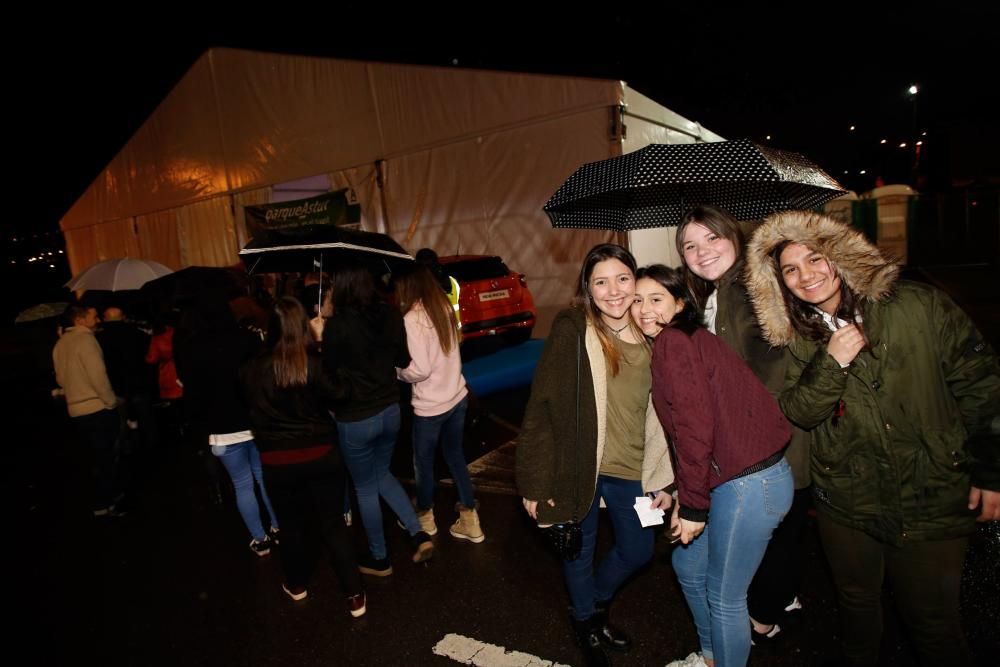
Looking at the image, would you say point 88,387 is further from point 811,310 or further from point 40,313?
point 811,310

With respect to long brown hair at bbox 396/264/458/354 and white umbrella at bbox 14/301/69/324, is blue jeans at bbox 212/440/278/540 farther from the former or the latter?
white umbrella at bbox 14/301/69/324

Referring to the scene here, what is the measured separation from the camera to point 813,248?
215 centimetres

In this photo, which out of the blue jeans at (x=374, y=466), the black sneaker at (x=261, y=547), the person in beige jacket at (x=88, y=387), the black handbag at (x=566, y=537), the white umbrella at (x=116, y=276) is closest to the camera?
the black handbag at (x=566, y=537)

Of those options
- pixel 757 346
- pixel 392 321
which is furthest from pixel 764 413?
pixel 392 321

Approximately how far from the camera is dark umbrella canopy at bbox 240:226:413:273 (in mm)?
3777

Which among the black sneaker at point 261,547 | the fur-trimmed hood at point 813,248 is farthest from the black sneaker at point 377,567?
the fur-trimmed hood at point 813,248

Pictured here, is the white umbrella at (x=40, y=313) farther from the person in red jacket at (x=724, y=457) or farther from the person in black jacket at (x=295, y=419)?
the person in red jacket at (x=724, y=457)

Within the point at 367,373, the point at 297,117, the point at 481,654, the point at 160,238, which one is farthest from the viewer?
the point at 160,238

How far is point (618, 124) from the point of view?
8875mm

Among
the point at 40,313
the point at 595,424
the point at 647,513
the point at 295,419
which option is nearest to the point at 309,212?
the point at 40,313

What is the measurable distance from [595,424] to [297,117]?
1326 cm

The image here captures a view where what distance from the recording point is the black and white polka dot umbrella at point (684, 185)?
8.86 ft

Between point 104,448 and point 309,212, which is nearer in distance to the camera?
point 104,448

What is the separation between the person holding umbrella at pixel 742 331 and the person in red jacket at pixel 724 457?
306 millimetres
